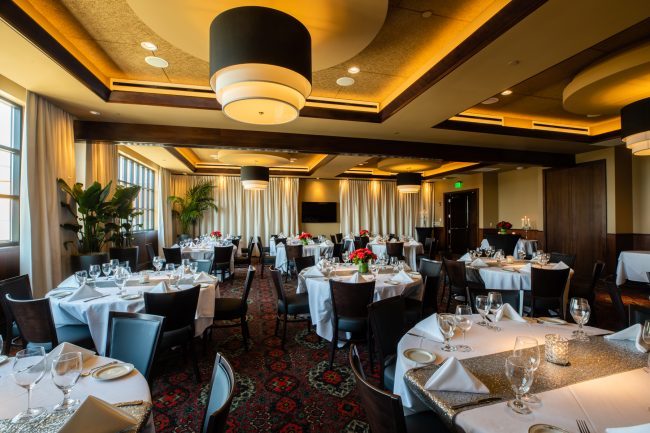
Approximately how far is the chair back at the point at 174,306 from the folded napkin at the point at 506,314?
2.38 meters

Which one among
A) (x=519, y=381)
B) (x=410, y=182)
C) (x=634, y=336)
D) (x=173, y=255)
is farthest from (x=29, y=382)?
(x=410, y=182)

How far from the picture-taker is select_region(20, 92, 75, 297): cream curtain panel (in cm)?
416

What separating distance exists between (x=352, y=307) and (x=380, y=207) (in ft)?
35.4

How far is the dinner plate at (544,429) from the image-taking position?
40.9 inches

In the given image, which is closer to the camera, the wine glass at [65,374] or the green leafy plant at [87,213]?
the wine glass at [65,374]

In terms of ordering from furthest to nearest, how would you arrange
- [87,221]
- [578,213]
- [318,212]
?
[318,212] < [578,213] < [87,221]

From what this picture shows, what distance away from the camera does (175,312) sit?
2838 mm

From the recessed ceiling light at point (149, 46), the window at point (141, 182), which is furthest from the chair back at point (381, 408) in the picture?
the window at point (141, 182)

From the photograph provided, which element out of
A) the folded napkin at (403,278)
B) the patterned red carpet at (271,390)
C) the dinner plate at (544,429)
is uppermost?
the dinner plate at (544,429)

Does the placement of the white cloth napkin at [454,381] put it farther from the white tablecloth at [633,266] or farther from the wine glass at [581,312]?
the white tablecloth at [633,266]

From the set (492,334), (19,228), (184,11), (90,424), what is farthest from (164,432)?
(19,228)

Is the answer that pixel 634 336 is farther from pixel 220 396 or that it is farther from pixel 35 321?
pixel 35 321

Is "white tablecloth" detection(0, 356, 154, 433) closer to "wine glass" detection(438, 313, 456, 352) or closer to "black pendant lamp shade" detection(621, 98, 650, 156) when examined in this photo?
"wine glass" detection(438, 313, 456, 352)

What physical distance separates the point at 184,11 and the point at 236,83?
812 millimetres
